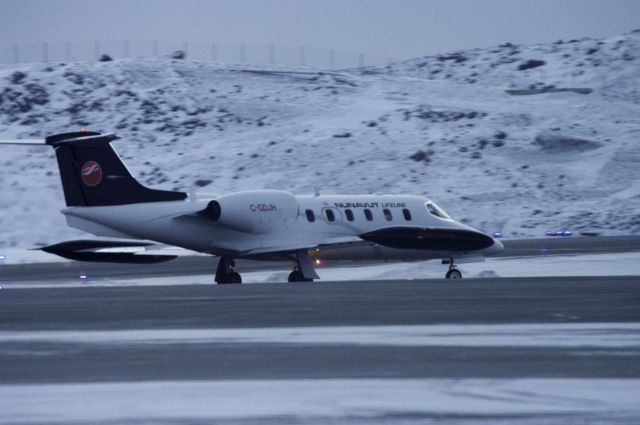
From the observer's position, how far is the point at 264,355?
535 inches

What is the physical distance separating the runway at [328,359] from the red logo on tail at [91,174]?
28.8 feet

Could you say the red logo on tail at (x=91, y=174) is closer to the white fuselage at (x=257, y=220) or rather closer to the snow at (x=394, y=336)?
the white fuselage at (x=257, y=220)

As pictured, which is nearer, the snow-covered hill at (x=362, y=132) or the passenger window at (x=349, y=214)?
the passenger window at (x=349, y=214)

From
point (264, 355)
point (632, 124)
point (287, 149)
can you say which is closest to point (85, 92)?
point (287, 149)

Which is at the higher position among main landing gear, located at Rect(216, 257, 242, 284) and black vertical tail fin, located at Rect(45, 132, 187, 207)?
black vertical tail fin, located at Rect(45, 132, 187, 207)

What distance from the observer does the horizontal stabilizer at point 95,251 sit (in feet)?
99.2

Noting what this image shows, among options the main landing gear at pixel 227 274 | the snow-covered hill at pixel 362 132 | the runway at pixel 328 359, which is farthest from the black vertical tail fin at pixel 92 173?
the snow-covered hill at pixel 362 132

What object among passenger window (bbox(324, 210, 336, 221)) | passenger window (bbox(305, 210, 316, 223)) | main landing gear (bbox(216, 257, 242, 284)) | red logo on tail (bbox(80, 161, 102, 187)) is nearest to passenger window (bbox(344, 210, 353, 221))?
passenger window (bbox(324, 210, 336, 221))

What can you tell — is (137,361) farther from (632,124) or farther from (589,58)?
(589,58)

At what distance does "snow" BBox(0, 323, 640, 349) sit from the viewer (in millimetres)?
14398

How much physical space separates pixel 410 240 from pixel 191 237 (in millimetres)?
5923

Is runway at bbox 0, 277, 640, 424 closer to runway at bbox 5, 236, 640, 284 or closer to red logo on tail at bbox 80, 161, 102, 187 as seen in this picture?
red logo on tail at bbox 80, 161, 102, 187

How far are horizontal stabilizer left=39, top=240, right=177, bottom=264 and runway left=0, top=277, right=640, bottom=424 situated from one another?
8.25 metres

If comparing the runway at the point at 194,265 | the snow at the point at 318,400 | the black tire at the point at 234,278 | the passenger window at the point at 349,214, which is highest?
the snow at the point at 318,400
